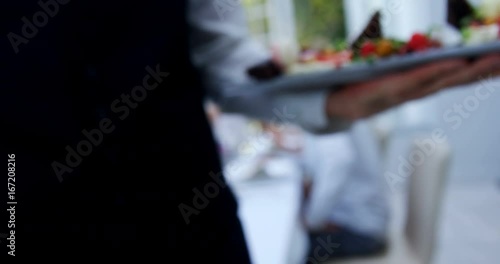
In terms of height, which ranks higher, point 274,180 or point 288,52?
point 288,52

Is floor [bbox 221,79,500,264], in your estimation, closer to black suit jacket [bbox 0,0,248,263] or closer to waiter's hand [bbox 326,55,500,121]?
waiter's hand [bbox 326,55,500,121]

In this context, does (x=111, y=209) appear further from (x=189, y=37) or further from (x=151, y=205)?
(x=189, y=37)

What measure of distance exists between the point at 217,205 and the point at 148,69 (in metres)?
0.12

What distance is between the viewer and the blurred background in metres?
0.42

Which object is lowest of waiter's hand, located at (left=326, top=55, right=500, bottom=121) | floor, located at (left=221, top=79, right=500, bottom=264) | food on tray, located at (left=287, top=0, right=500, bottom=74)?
floor, located at (left=221, top=79, right=500, bottom=264)

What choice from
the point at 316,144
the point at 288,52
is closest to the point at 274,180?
the point at 316,144

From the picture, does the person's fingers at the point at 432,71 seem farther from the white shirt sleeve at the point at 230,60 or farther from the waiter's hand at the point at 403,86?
the white shirt sleeve at the point at 230,60

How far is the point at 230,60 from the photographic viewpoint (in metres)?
0.47

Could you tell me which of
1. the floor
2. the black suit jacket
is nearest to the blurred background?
the floor

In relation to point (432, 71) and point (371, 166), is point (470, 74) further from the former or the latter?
point (371, 166)

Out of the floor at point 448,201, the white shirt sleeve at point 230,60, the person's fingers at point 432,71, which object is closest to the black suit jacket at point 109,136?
the white shirt sleeve at point 230,60

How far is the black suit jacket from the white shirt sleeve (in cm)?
6

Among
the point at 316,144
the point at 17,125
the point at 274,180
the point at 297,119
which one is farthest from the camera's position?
the point at 316,144

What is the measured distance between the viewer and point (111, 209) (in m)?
0.34
